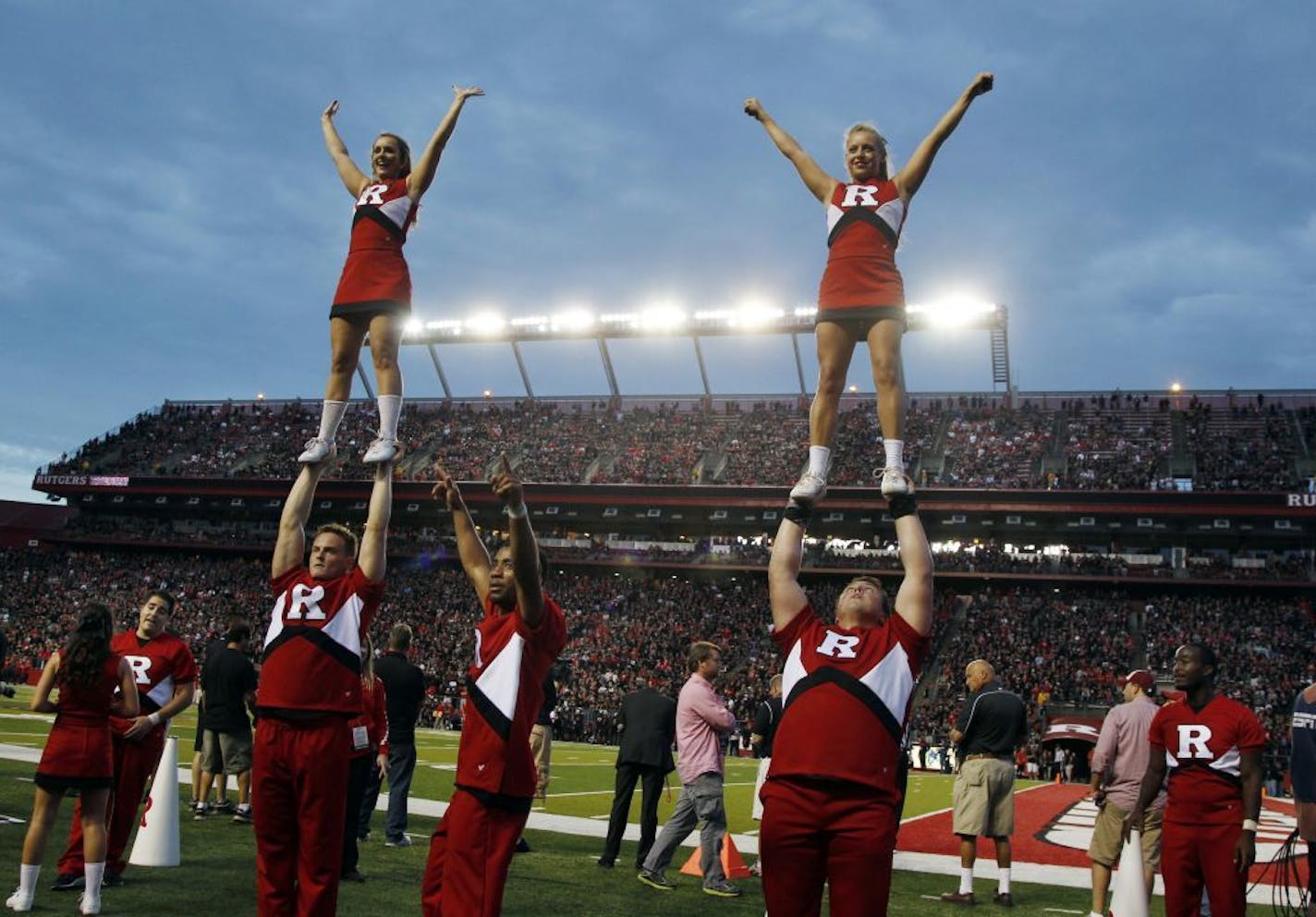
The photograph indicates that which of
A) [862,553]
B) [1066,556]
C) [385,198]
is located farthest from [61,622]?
[385,198]

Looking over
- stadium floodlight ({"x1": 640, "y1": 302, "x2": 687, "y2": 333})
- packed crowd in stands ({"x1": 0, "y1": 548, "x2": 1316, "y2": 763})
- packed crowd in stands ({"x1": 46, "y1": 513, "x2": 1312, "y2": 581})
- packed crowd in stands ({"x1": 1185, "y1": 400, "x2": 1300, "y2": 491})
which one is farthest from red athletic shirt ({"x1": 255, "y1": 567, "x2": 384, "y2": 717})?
stadium floodlight ({"x1": 640, "y1": 302, "x2": 687, "y2": 333})

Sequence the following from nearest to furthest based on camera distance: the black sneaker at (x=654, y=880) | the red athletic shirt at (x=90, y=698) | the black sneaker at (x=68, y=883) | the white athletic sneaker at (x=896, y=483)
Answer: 1. the white athletic sneaker at (x=896, y=483)
2. the red athletic shirt at (x=90, y=698)
3. the black sneaker at (x=68, y=883)
4. the black sneaker at (x=654, y=880)

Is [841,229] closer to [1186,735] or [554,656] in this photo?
[554,656]

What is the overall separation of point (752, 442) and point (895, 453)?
45364mm

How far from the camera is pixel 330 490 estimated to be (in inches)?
2010

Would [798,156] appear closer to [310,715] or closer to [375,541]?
[375,541]

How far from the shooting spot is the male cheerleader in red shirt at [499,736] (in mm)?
4695

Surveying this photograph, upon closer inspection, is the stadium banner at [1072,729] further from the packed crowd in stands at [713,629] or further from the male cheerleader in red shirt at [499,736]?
the male cheerleader in red shirt at [499,736]

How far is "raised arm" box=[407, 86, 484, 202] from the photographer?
6254mm

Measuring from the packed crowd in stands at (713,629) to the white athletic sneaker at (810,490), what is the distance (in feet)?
81.1

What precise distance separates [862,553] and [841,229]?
40.1m

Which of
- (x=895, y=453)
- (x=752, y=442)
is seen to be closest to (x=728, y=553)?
(x=752, y=442)

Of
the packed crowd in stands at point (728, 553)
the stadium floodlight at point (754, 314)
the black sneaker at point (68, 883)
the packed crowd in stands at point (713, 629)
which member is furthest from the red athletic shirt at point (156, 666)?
the stadium floodlight at point (754, 314)

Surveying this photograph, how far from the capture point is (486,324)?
53844mm
